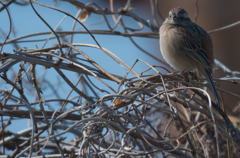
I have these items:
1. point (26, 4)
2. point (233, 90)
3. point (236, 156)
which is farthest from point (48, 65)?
point (233, 90)

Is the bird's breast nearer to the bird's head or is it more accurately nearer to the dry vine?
the bird's head

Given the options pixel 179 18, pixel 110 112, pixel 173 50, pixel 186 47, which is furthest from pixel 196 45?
pixel 110 112

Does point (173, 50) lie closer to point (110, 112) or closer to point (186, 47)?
point (186, 47)

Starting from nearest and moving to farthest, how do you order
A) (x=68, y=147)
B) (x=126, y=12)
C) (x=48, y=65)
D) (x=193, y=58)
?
(x=48, y=65)
(x=68, y=147)
(x=193, y=58)
(x=126, y=12)

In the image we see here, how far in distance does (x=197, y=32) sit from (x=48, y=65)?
198cm

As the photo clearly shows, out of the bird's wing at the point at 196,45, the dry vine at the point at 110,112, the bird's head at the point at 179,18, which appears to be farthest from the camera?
the bird's head at the point at 179,18

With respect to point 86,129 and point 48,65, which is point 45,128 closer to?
point 48,65

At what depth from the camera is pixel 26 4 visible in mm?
3125

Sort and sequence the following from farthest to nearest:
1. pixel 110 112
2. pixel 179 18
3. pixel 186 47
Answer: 1. pixel 179 18
2. pixel 186 47
3. pixel 110 112

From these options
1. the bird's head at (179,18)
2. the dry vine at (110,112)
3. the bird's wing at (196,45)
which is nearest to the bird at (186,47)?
the bird's wing at (196,45)

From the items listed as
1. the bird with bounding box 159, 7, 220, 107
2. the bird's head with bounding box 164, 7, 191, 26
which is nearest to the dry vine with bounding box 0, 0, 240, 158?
the bird with bounding box 159, 7, 220, 107

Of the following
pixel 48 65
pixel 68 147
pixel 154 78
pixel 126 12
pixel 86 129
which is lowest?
pixel 68 147

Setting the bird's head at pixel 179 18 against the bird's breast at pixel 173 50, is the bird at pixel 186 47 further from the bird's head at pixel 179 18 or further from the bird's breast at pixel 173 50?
the bird's head at pixel 179 18

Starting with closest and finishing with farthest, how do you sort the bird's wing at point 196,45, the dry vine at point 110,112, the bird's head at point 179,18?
the dry vine at point 110,112 < the bird's wing at point 196,45 < the bird's head at point 179,18
